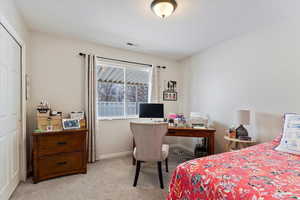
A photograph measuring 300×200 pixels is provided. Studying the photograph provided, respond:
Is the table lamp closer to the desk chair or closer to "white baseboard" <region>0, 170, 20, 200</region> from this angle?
the desk chair

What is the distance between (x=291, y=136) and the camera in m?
1.58

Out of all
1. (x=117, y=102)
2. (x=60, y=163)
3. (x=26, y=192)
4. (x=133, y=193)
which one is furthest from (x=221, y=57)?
(x=26, y=192)

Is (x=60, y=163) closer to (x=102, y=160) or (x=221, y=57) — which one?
(x=102, y=160)

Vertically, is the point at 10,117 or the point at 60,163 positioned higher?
the point at 10,117

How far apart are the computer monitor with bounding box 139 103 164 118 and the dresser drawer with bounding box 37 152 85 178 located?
1399 mm

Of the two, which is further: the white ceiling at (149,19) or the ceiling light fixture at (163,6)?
the white ceiling at (149,19)

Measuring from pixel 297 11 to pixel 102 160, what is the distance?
389 centimetres

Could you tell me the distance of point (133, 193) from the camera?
188 centimetres

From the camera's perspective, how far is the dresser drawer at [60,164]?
6.88ft

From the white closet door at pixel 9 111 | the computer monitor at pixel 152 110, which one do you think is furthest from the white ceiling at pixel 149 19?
the computer monitor at pixel 152 110

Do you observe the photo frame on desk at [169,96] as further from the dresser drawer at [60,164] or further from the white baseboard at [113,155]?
the dresser drawer at [60,164]

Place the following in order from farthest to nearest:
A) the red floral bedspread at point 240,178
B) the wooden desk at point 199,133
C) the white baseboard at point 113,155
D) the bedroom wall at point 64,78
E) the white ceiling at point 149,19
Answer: the white baseboard at point 113,155
the wooden desk at point 199,133
the bedroom wall at point 64,78
the white ceiling at point 149,19
the red floral bedspread at point 240,178

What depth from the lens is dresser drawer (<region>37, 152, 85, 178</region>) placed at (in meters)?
2.10

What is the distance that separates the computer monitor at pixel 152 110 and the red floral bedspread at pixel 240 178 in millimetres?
1781
